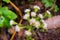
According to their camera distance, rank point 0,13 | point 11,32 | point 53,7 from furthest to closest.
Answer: point 53,7 → point 11,32 → point 0,13

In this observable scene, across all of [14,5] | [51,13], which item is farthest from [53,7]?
[14,5]

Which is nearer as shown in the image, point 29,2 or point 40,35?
point 40,35

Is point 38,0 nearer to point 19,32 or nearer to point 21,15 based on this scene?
point 21,15

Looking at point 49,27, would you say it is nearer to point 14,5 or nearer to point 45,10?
point 45,10

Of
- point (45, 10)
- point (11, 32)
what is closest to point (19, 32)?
point (11, 32)

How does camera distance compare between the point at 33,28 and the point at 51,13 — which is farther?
the point at 51,13

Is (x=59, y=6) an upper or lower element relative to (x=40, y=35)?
upper

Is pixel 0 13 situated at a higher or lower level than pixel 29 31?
higher

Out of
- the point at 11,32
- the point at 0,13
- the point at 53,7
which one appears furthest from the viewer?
the point at 53,7
